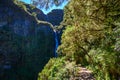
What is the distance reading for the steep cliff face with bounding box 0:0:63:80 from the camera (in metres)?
52.2

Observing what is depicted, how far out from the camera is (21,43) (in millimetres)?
56156

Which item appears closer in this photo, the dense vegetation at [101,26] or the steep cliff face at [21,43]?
the dense vegetation at [101,26]

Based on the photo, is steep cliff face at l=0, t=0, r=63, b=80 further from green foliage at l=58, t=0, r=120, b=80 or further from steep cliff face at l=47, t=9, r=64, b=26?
green foliage at l=58, t=0, r=120, b=80

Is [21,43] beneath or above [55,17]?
beneath

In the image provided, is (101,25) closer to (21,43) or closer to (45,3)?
(45,3)

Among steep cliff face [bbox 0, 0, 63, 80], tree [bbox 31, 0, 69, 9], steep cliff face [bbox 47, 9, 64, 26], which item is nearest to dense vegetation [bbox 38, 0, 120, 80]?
tree [bbox 31, 0, 69, 9]

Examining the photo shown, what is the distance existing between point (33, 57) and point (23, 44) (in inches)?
143

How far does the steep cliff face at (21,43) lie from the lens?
52156mm

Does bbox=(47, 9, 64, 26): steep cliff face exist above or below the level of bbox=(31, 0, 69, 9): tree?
above

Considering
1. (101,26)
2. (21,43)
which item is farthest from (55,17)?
(101,26)

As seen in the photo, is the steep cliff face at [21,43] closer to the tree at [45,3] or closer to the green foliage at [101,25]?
the green foliage at [101,25]

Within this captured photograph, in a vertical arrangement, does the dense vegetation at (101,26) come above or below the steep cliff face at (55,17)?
below

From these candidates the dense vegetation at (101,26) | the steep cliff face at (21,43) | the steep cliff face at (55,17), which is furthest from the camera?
the steep cliff face at (55,17)

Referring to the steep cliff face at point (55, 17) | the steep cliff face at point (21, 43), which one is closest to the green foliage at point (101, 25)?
the steep cliff face at point (21, 43)
